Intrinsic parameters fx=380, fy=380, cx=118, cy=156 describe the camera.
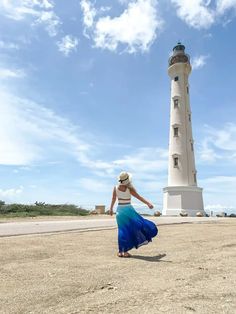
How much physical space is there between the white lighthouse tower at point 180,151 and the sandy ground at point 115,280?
2744 centimetres

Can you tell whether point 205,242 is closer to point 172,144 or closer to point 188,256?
point 188,256

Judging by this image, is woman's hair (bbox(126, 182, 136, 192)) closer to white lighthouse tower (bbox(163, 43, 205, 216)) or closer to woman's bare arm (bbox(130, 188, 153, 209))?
woman's bare arm (bbox(130, 188, 153, 209))

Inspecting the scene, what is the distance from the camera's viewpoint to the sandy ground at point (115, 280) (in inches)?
159

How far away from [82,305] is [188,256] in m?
3.82

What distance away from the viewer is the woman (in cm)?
779

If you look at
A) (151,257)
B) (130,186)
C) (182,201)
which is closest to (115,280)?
(151,257)

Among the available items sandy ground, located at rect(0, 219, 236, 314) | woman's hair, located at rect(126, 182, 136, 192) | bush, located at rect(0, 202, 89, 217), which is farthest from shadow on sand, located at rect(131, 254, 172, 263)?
bush, located at rect(0, 202, 89, 217)

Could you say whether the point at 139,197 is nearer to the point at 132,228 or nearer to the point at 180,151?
the point at 132,228

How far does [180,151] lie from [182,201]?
525 centimetres

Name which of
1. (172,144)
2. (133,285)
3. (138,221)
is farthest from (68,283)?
(172,144)

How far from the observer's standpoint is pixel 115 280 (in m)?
5.25

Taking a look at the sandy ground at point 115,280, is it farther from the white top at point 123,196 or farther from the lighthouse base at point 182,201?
the lighthouse base at point 182,201

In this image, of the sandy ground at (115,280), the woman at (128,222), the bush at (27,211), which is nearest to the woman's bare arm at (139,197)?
the woman at (128,222)

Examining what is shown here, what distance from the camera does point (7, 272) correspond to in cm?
586
